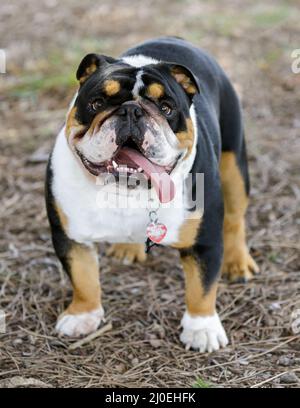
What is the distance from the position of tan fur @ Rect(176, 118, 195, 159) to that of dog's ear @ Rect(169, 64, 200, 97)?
15cm

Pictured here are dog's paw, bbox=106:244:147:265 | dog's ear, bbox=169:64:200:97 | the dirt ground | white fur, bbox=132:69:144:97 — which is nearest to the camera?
white fur, bbox=132:69:144:97

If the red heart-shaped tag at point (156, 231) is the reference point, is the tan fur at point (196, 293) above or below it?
below

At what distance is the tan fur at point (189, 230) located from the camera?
346 centimetres

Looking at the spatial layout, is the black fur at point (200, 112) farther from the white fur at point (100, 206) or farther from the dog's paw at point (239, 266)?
the dog's paw at point (239, 266)

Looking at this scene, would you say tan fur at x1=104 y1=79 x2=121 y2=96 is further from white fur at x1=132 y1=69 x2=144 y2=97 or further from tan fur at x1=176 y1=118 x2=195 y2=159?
tan fur at x1=176 y1=118 x2=195 y2=159

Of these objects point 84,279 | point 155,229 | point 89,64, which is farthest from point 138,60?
point 84,279

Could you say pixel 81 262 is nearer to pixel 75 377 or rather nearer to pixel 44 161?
pixel 75 377

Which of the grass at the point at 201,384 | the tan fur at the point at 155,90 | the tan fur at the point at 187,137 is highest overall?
the tan fur at the point at 155,90

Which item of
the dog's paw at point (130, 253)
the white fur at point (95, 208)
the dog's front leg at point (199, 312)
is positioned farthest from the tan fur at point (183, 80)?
the dog's paw at point (130, 253)

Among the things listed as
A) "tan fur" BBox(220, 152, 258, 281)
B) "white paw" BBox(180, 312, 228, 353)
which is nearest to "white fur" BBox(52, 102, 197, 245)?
"white paw" BBox(180, 312, 228, 353)

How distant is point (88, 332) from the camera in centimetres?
384

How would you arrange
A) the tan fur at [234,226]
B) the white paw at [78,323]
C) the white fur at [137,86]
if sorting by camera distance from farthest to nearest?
the tan fur at [234,226] → the white paw at [78,323] → the white fur at [137,86]

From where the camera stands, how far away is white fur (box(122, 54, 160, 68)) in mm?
3381

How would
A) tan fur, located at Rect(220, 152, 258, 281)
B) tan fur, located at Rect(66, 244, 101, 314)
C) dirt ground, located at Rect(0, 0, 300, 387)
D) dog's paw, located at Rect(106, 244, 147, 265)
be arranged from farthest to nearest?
dog's paw, located at Rect(106, 244, 147, 265)
tan fur, located at Rect(220, 152, 258, 281)
tan fur, located at Rect(66, 244, 101, 314)
dirt ground, located at Rect(0, 0, 300, 387)
